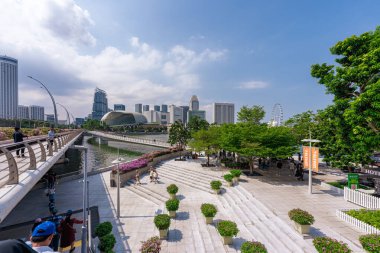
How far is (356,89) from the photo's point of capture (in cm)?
1297

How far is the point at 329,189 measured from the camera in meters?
16.6

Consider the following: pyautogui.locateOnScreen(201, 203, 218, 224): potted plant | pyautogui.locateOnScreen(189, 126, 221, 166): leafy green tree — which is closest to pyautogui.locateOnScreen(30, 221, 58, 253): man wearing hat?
pyautogui.locateOnScreen(201, 203, 218, 224): potted plant

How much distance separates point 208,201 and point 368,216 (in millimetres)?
9324

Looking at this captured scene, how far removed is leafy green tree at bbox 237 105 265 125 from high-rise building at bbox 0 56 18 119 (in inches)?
2545

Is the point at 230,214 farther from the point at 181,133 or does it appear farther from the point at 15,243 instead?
the point at 181,133

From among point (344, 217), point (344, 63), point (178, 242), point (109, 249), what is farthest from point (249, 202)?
point (344, 63)

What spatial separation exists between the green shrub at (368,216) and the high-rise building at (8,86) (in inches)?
3037

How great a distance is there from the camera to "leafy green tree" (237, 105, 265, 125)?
35969 millimetres

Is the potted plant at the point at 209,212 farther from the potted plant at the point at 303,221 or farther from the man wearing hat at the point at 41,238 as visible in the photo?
the man wearing hat at the point at 41,238

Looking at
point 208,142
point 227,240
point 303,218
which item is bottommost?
point 227,240

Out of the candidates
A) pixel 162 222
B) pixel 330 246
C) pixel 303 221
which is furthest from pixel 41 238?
pixel 303 221

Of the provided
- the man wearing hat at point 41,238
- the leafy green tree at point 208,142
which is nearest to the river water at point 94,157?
the leafy green tree at point 208,142

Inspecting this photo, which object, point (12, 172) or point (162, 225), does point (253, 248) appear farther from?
point (12, 172)

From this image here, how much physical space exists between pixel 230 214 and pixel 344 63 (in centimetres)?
1299
